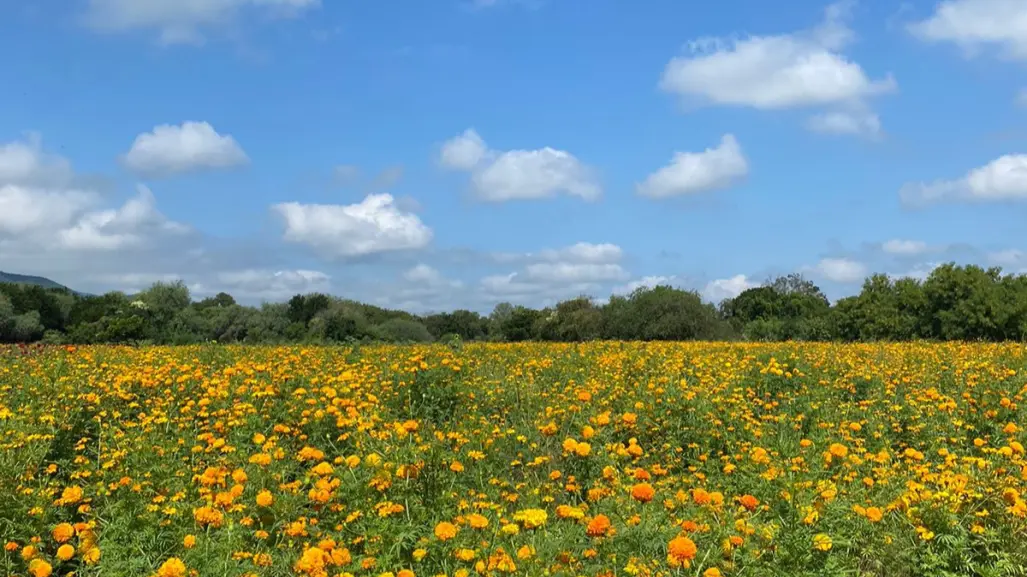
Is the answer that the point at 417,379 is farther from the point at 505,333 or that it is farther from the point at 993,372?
the point at 505,333

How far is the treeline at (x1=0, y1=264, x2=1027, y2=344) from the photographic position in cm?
3047

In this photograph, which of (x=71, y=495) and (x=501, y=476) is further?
(x=501, y=476)

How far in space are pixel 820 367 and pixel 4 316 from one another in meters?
49.2

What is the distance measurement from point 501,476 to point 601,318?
44407 mm

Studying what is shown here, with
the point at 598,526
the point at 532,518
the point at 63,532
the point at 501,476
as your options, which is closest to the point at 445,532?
the point at 532,518

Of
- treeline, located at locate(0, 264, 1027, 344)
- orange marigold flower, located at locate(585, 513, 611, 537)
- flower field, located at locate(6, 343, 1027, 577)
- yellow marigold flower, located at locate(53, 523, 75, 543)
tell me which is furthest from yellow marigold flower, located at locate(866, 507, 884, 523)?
treeline, located at locate(0, 264, 1027, 344)

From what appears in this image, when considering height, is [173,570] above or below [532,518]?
below

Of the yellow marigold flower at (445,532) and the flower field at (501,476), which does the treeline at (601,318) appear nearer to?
the flower field at (501,476)

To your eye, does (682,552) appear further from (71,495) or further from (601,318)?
(601,318)

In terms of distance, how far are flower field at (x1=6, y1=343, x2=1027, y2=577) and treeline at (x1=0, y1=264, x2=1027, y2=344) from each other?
→ 11.2 metres

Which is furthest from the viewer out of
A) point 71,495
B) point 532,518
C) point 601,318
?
point 601,318

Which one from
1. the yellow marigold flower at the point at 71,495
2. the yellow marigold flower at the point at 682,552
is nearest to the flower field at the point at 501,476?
the yellow marigold flower at the point at 682,552

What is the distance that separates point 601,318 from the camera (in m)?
48.7

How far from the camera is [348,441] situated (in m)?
5.62
